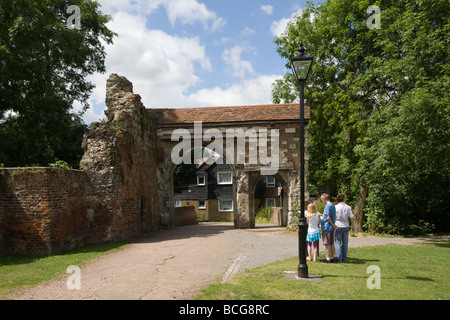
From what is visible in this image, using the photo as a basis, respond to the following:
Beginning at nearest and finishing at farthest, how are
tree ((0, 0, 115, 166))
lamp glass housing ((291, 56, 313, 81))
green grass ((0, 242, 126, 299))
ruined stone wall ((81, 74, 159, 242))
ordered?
green grass ((0, 242, 126, 299)) → lamp glass housing ((291, 56, 313, 81)) → ruined stone wall ((81, 74, 159, 242)) → tree ((0, 0, 115, 166))

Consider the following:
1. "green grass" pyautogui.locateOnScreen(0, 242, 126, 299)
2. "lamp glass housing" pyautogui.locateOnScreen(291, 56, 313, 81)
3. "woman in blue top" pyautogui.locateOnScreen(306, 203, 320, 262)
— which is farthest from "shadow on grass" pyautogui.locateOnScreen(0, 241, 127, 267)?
"lamp glass housing" pyautogui.locateOnScreen(291, 56, 313, 81)

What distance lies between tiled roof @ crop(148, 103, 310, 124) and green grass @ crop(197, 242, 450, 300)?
9.84 meters

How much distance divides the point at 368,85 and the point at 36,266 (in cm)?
1739

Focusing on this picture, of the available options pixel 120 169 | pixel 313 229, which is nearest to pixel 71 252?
pixel 120 169

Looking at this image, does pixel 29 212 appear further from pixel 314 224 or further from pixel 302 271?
pixel 314 224

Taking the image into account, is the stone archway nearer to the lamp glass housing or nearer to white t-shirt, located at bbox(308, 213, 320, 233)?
white t-shirt, located at bbox(308, 213, 320, 233)

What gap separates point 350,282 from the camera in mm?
6598

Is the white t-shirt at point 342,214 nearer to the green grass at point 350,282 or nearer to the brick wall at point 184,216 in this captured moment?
the green grass at point 350,282

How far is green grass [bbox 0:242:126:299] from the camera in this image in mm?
6758

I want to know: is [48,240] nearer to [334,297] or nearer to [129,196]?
[129,196]

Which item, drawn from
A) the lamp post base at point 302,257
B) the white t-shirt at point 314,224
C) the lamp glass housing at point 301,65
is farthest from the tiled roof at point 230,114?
the lamp post base at point 302,257
